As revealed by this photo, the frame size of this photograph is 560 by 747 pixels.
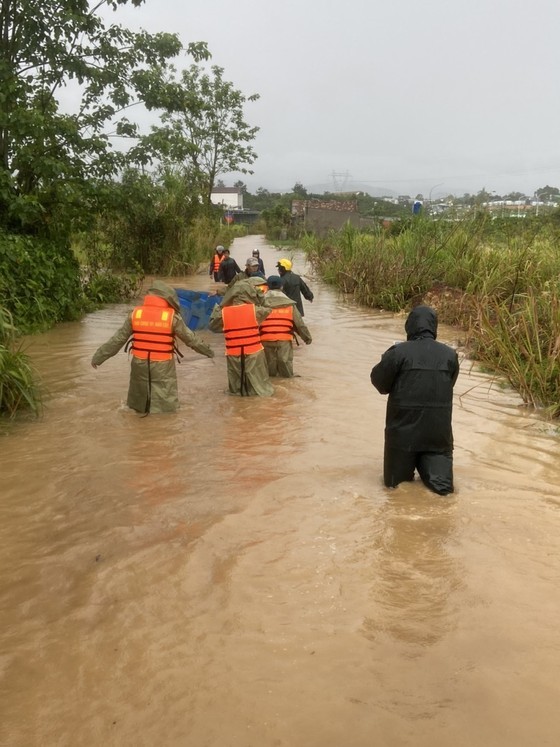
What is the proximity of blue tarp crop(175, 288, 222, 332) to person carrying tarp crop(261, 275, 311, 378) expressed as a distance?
6.52 feet

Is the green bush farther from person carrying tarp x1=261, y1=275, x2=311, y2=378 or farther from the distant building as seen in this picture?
the distant building

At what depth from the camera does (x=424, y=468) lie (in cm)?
500

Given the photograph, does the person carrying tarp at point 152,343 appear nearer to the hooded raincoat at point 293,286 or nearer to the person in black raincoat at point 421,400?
the person in black raincoat at point 421,400

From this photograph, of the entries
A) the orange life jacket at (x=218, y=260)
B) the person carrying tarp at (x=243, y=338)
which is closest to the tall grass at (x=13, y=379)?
the person carrying tarp at (x=243, y=338)

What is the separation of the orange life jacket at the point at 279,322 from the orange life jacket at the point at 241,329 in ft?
2.69

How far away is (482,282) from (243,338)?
6.60 meters

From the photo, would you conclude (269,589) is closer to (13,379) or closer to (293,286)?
(13,379)

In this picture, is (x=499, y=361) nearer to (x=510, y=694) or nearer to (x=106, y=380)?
(x=106, y=380)

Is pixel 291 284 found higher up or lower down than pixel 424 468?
higher up

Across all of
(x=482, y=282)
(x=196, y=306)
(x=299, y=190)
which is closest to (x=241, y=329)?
(x=196, y=306)

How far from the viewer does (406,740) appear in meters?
2.74

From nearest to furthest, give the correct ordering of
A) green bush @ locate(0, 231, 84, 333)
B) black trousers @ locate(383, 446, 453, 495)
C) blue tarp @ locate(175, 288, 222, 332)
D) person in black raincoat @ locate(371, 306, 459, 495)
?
1. person in black raincoat @ locate(371, 306, 459, 495)
2. black trousers @ locate(383, 446, 453, 495)
3. blue tarp @ locate(175, 288, 222, 332)
4. green bush @ locate(0, 231, 84, 333)

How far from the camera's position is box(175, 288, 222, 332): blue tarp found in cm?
1084

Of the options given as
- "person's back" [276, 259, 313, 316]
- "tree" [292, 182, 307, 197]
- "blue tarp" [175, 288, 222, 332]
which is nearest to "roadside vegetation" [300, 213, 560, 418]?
"person's back" [276, 259, 313, 316]
